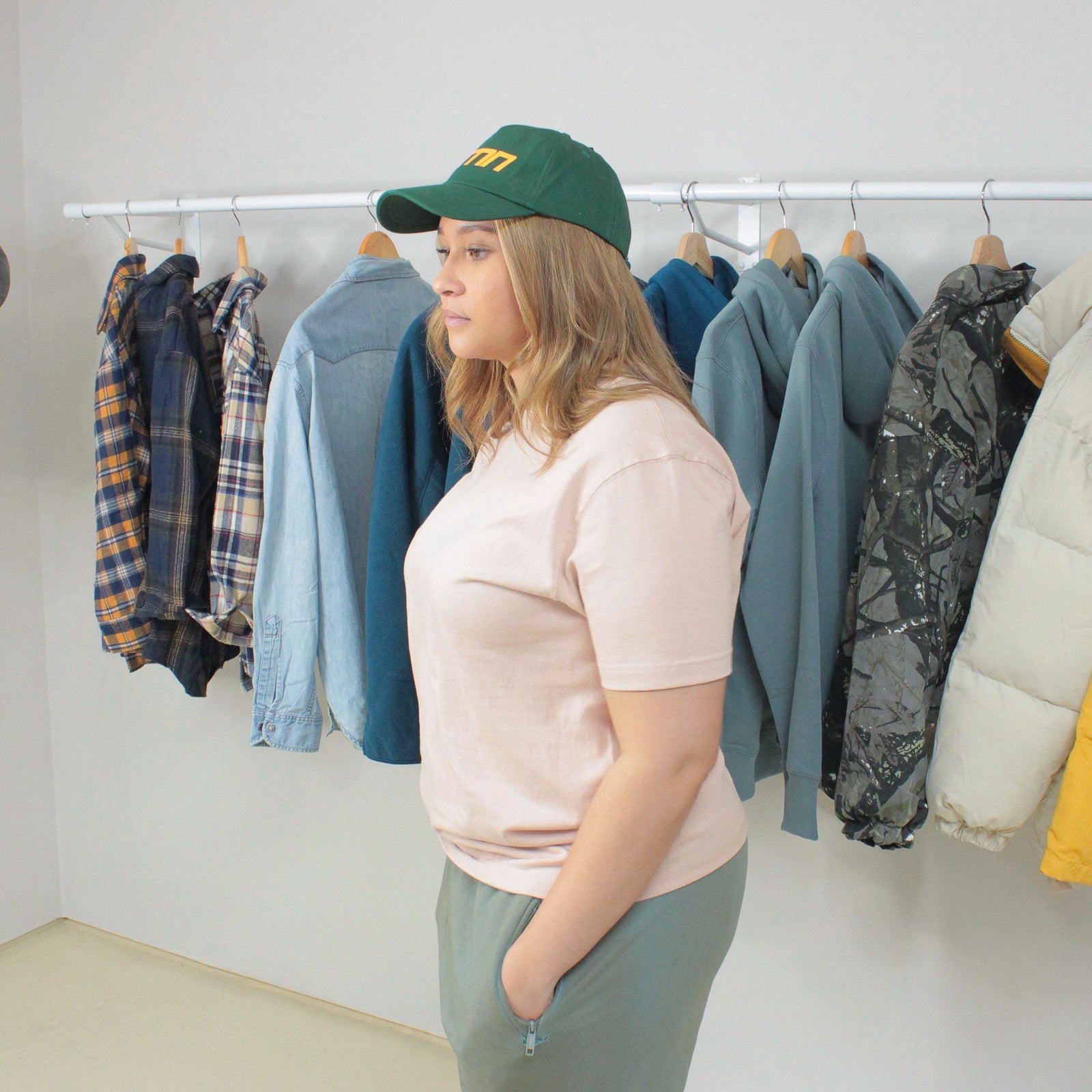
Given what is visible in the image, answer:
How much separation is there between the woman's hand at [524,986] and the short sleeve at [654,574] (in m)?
0.29

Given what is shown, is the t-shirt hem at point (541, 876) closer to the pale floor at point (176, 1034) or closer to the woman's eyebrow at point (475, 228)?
the woman's eyebrow at point (475, 228)

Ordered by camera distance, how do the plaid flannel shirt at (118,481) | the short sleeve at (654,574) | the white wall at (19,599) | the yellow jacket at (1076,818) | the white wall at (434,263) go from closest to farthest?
the short sleeve at (654,574), the yellow jacket at (1076,818), the white wall at (434,263), the plaid flannel shirt at (118,481), the white wall at (19,599)

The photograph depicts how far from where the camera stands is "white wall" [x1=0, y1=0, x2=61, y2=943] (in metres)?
2.43

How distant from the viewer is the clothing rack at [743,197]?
143 centimetres

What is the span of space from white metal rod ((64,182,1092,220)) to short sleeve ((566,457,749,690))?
31.9 inches

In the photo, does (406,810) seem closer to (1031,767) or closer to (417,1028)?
(417,1028)

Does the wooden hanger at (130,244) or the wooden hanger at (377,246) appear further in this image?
the wooden hanger at (130,244)

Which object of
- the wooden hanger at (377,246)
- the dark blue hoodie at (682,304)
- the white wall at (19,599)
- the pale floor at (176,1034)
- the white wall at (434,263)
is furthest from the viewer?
the white wall at (19,599)

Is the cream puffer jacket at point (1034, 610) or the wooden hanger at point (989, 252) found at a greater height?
the wooden hanger at point (989, 252)

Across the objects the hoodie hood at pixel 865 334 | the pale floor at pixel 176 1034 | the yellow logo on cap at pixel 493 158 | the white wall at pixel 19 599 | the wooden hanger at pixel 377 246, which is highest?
the yellow logo on cap at pixel 493 158

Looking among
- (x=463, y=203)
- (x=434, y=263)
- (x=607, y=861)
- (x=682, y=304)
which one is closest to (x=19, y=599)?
(x=434, y=263)

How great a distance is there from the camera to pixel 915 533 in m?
1.37

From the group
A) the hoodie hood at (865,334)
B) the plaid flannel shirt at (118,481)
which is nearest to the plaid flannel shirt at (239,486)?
the plaid flannel shirt at (118,481)

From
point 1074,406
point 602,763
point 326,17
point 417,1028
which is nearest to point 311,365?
point 326,17
